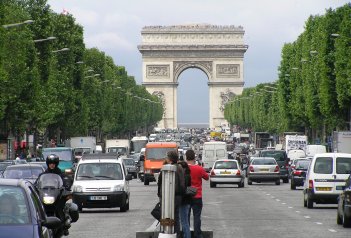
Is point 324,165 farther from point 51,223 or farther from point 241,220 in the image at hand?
point 51,223

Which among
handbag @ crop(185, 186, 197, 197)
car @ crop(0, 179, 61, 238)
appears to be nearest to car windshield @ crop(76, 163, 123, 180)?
handbag @ crop(185, 186, 197, 197)

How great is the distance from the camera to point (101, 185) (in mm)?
36344

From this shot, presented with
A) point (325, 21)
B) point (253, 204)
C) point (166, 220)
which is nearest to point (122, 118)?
point (325, 21)

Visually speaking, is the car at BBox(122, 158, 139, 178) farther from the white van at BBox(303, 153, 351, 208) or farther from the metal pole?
the metal pole

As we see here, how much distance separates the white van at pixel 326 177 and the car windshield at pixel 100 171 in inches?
220

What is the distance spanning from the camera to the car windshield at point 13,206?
14.5 meters

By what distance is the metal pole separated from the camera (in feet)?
60.3

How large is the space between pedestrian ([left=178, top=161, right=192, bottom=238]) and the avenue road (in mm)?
3371

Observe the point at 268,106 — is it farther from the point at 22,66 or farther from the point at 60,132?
the point at 22,66

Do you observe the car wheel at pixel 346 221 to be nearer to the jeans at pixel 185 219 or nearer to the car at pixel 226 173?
the jeans at pixel 185 219

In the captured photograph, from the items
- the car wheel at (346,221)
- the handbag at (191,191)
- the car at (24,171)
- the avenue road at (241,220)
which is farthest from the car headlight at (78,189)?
the handbag at (191,191)

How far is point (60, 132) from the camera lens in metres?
100

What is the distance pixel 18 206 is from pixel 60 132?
8589 cm

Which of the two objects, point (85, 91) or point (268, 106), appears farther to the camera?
point (268, 106)
